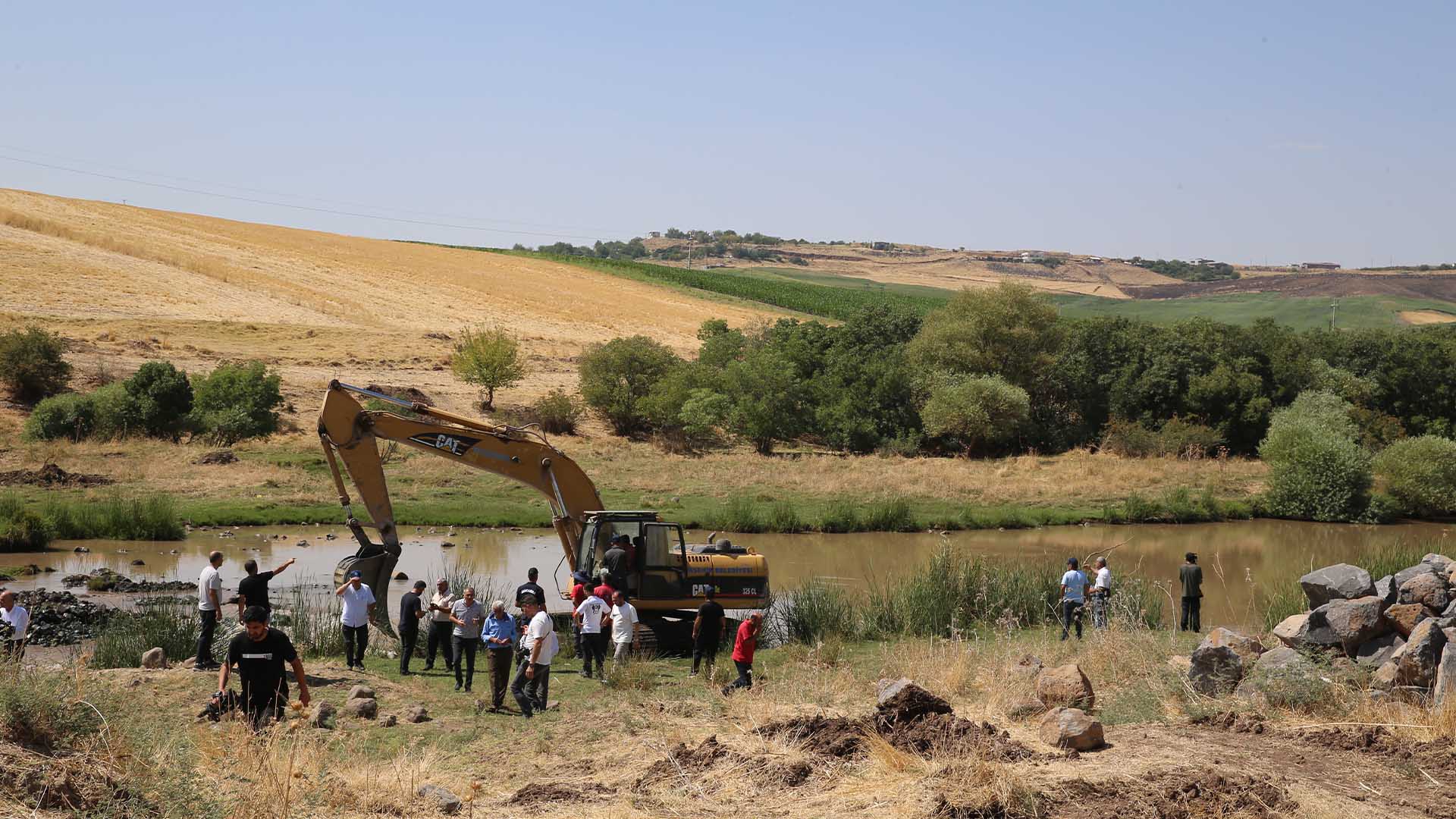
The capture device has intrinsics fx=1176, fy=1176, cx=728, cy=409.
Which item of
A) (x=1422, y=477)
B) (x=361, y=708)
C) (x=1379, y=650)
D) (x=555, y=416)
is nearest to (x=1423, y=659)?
(x=1379, y=650)

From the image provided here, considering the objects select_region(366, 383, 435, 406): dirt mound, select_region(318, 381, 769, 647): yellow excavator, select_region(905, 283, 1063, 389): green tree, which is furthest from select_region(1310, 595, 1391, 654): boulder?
select_region(905, 283, 1063, 389): green tree

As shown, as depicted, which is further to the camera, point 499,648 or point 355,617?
point 355,617

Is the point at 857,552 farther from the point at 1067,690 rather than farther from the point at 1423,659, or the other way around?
the point at 1423,659

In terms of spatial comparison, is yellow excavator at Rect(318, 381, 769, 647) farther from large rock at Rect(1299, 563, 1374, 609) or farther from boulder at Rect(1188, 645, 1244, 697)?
large rock at Rect(1299, 563, 1374, 609)

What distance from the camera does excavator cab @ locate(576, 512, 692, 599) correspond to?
18.2 meters

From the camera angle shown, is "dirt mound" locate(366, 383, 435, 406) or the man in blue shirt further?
"dirt mound" locate(366, 383, 435, 406)

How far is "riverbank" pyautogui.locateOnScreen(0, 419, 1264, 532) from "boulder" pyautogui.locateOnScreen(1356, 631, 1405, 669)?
21.5m

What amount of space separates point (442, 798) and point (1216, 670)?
27.7 ft

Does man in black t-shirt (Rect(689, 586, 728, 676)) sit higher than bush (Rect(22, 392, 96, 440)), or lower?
higher

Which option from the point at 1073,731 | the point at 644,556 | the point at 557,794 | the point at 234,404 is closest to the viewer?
the point at 557,794

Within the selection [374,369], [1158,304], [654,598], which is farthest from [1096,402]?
[1158,304]

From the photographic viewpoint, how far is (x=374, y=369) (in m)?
54.2

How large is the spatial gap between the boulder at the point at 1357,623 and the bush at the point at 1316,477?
2851cm

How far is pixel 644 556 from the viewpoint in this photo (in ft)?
59.7
